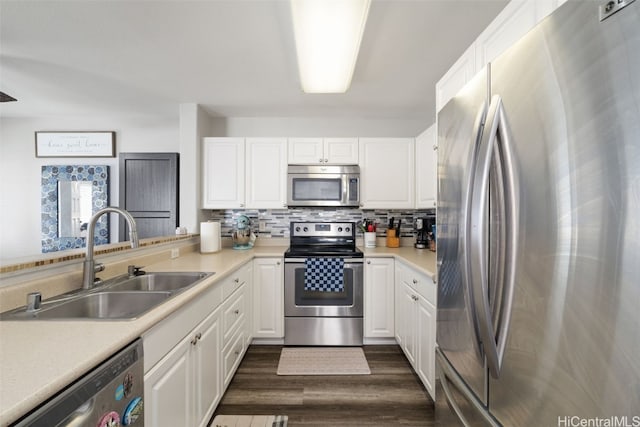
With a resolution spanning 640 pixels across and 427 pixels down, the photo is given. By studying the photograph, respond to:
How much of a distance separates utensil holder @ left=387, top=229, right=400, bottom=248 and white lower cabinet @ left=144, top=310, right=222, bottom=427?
6.60ft

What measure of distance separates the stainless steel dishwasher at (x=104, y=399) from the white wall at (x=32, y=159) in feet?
11.4

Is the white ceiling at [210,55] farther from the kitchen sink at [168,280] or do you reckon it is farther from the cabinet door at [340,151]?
the kitchen sink at [168,280]

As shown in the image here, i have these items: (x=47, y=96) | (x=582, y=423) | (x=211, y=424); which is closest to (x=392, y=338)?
(x=211, y=424)

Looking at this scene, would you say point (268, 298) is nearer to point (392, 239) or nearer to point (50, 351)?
point (392, 239)

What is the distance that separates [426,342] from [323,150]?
6.68 feet

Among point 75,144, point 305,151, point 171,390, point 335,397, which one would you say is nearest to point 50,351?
point 171,390

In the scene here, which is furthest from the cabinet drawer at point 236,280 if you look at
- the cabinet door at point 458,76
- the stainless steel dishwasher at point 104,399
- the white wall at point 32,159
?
the white wall at point 32,159

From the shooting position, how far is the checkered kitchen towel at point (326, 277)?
2480 millimetres

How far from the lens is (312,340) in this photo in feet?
8.18

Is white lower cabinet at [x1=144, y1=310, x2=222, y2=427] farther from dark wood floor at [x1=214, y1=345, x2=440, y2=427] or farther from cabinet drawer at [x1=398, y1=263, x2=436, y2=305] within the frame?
cabinet drawer at [x1=398, y1=263, x2=436, y2=305]

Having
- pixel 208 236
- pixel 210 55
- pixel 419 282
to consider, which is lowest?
pixel 419 282

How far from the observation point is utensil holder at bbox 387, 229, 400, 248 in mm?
2988

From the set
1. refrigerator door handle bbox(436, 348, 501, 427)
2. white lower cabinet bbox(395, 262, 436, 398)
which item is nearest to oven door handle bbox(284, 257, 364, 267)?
white lower cabinet bbox(395, 262, 436, 398)

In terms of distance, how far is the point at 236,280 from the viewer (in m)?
2.02
